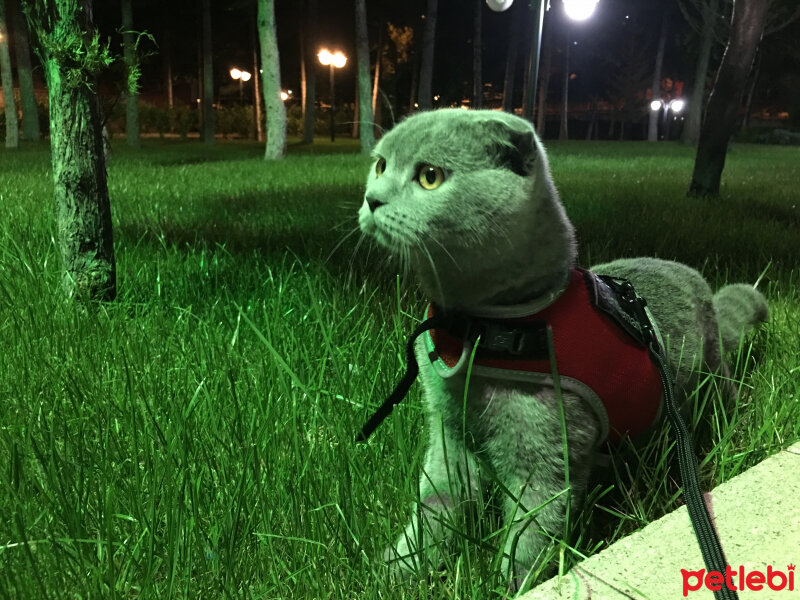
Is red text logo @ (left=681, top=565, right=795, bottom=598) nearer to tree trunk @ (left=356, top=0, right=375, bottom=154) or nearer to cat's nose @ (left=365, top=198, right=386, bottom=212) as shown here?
cat's nose @ (left=365, top=198, right=386, bottom=212)

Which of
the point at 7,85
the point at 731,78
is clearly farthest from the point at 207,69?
the point at 731,78

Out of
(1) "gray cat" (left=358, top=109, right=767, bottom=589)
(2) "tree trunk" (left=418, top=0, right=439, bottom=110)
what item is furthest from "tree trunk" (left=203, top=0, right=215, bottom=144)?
(1) "gray cat" (left=358, top=109, right=767, bottom=589)

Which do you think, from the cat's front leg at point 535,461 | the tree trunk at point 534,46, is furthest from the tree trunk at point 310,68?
the cat's front leg at point 535,461

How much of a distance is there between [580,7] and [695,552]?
820 centimetres

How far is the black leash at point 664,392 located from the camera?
116cm

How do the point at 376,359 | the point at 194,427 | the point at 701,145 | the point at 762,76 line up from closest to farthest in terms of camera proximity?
1. the point at 194,427
2. the point at 376,359
3. the point at 701,145
4. the point at 762,76

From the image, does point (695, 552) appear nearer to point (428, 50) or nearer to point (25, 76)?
point (428, 50)

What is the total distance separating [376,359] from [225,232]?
2.95 metres

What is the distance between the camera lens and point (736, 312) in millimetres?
2344

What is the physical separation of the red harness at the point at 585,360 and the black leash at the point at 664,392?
1.2 inches

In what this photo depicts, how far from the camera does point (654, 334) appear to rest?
1.66m

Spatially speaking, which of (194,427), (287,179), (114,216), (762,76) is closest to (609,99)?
(762,76)

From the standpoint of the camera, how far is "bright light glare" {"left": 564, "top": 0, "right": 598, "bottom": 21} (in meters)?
8.01

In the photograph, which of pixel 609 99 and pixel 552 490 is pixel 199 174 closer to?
pixel 552 490
